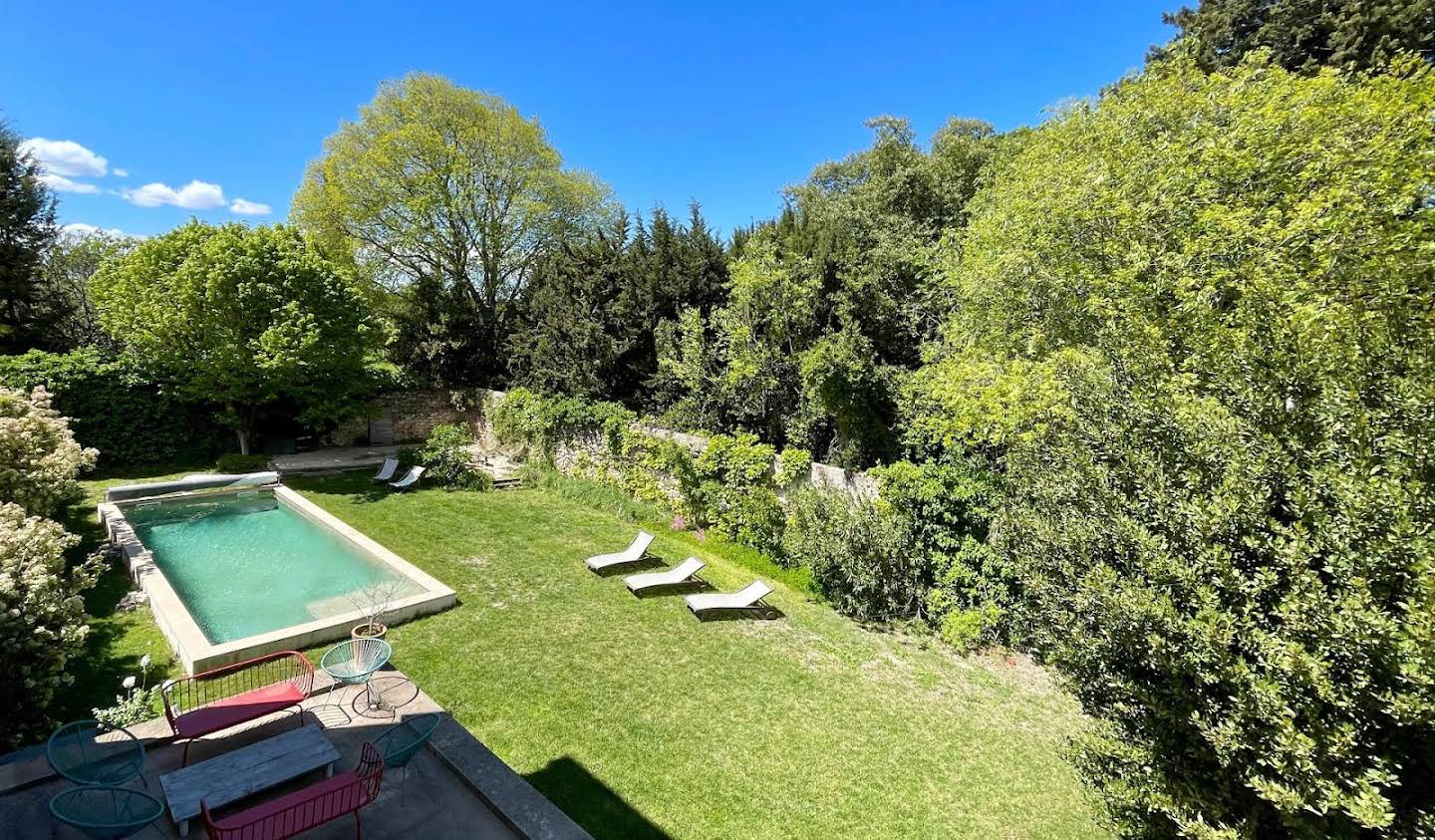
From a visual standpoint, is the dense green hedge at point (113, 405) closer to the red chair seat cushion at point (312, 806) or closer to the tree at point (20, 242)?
the tree at point (20, 242)

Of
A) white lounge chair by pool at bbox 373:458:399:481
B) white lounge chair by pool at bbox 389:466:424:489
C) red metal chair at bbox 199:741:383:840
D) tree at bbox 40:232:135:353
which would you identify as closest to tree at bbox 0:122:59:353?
tree at bbox 40:232:135:353

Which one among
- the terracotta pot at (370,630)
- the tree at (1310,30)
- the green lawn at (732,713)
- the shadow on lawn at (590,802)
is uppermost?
the tree at (1310,30)

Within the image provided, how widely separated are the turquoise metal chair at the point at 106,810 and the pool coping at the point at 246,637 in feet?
11.1

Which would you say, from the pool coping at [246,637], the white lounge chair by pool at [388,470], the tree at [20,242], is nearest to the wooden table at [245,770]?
the pool coping at [246,637]

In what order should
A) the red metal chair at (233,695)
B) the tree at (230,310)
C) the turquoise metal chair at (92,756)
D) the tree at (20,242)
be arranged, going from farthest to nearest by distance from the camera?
the tree at (20,242), the tree at (230,310), the red metal chair at (233,695), the turquoise metal chair at (92,756)

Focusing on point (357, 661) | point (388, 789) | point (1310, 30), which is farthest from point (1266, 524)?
point (1310, 30)

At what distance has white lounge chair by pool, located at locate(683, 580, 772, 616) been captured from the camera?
9766 millimetres

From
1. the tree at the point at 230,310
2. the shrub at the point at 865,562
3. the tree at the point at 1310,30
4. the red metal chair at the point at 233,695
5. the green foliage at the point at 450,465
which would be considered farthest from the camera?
A: the green foliage at the point at 450,465

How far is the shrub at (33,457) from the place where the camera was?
8.87 meters

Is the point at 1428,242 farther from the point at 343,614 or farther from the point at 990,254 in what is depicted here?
the point at 343,614

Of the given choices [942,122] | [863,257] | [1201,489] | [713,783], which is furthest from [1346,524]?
[942,122]

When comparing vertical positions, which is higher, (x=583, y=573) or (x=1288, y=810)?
(x=1288, y=810)

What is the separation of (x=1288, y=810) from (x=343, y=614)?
32.4 ft

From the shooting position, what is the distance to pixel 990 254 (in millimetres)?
11500
